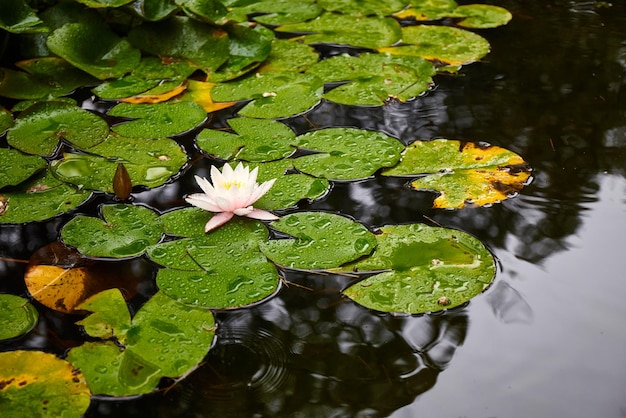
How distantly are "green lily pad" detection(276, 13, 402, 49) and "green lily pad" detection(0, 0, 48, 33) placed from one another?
1.09 meters

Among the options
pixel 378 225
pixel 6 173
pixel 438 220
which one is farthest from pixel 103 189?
pixel 438 220

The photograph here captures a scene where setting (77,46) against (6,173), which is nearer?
(6,173)

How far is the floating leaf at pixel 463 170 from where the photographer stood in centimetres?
182

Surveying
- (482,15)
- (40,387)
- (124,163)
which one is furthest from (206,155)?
(482,15)

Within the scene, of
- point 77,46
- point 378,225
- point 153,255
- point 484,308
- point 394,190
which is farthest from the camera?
point 77,46

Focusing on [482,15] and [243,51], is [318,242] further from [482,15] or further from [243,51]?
[482,15]

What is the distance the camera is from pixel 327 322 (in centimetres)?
144

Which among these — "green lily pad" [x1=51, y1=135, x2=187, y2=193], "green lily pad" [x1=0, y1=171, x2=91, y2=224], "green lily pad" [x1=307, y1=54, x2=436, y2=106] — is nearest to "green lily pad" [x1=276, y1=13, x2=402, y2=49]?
"green lily pad" [x1=307, y1=54, x2=436, y2=106]

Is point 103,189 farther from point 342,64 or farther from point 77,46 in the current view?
point 342,64

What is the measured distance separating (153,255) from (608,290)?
3.54 ft

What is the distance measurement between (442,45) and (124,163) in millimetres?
1488

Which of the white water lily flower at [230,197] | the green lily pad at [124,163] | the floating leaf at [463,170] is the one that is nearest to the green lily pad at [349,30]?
the floating leaf at [463,170]

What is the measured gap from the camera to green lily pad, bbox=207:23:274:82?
8.35ft

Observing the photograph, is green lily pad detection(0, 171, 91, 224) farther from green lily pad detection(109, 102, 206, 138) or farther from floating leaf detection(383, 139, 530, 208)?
floating leaf detection(383, 139, 530, 208)
